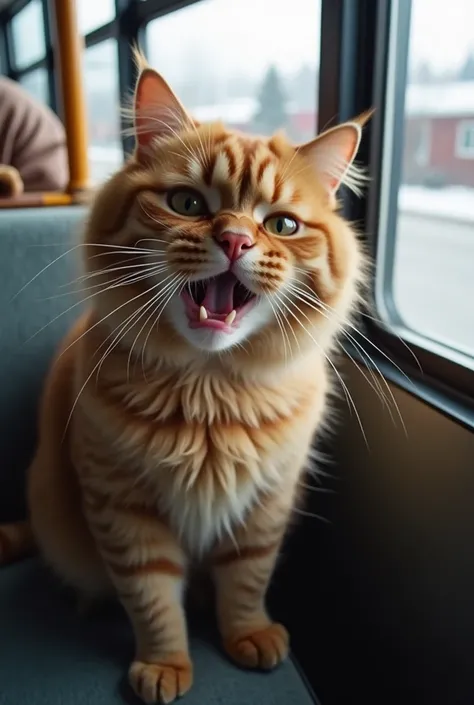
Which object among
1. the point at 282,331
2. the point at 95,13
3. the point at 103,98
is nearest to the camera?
the point at 282,331

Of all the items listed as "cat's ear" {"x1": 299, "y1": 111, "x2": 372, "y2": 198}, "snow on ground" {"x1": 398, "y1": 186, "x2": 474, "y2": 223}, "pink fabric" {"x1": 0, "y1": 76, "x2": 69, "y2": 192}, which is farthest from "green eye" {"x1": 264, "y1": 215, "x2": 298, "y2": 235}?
"pink fabric" {"x1": 0, "y1": 76, "x2": 69, "y2": 192}

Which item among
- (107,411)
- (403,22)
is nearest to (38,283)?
(107,411)

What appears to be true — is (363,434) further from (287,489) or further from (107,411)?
(107,411)

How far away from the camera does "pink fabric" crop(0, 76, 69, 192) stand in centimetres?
187

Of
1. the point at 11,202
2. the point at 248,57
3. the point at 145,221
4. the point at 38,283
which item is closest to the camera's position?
the point at 145,221

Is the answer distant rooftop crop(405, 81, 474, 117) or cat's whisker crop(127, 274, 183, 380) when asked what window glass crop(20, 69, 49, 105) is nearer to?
distant rooftop crop(405, 81, 474, 117)

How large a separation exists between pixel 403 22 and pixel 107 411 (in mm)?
788

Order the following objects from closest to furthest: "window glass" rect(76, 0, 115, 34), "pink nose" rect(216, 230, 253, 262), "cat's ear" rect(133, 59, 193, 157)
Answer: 1. "pink nose" rect(216, 230, 253, 262)
2. "cat's ear" rect(133, 59, 193, 157)
3. "window glass" rect(76, 0, 115, 34)

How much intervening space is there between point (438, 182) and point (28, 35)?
11.1 feet

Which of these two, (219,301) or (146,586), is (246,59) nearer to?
(219,301)

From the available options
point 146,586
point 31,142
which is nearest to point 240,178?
point 146,586

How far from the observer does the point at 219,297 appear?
81 centimetres

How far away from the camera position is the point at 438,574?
97 cm

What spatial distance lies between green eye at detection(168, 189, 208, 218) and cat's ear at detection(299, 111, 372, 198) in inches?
6.4
